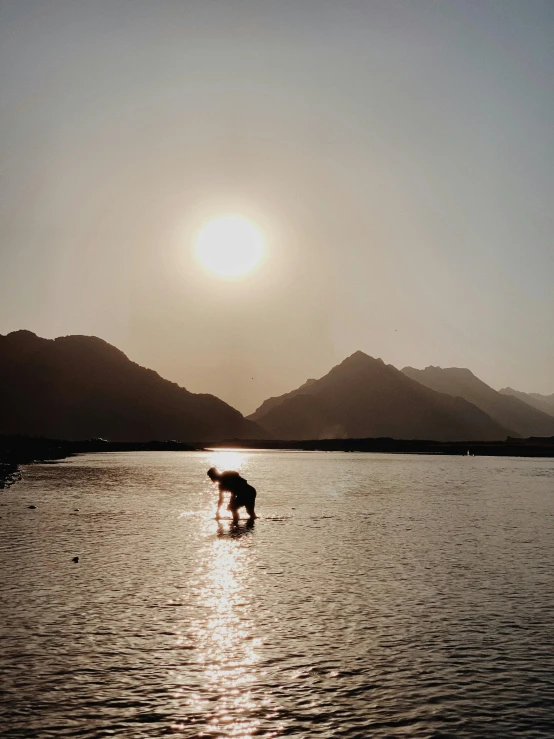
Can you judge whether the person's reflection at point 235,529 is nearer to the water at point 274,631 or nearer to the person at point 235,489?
the water at point 274,631

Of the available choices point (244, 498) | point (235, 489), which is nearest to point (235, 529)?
point (235, 489)

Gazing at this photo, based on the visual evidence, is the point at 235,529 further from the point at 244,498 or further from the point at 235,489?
the point at 244,498

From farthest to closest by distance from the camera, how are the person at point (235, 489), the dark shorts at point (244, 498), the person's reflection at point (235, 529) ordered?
the dark shorts at point (244, 498), the person at point (235, 489), the person's reflection at point (235, 529)

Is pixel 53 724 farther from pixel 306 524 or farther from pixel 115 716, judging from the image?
pixel 306 524

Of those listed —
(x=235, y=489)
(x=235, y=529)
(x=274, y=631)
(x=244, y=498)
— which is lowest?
(x=274, y=631)

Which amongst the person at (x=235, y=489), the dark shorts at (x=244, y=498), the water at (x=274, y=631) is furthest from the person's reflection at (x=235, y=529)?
the dark shorts at (x=244, y=498)

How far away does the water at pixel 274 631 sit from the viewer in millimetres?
11500

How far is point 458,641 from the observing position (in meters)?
16.2

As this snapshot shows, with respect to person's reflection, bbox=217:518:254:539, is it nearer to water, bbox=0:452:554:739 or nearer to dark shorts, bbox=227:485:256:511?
water, bbox=0:452:554:739

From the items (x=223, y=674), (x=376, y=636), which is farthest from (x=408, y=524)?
(x=223, y=674)

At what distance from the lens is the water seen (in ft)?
37.7

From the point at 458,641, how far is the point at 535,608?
429 centimetres

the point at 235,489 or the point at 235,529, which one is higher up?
the point at 235,489

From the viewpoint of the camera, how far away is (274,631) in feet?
55.0
